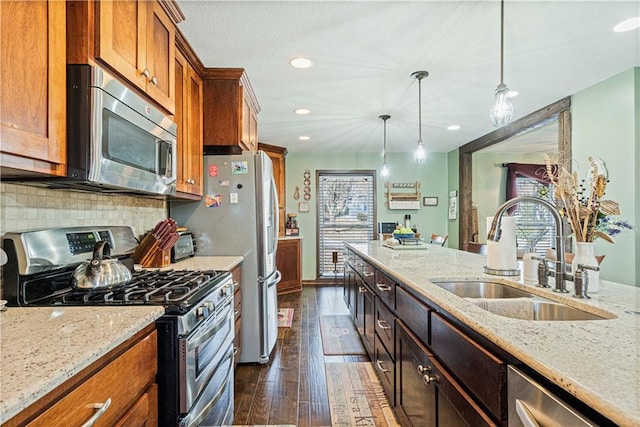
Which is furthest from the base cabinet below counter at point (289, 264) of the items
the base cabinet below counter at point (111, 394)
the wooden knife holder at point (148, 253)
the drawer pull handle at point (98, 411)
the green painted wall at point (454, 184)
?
the drawer pull handle at point (98, 411)

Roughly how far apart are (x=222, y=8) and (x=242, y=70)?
79 cm

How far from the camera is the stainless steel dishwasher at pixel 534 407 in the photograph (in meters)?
0.65

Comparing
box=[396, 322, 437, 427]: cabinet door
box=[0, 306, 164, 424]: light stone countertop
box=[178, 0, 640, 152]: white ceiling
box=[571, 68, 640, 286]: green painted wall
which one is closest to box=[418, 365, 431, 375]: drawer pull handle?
box=[396, 322, 437, 427]: cabinet door

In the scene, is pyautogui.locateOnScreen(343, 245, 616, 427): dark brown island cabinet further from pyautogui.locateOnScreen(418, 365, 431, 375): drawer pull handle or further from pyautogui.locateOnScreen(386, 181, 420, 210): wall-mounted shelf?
pyautogui.locateOnScreen(386, 181, 420, 210): wall-mounted shelf

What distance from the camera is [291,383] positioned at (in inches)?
95.8

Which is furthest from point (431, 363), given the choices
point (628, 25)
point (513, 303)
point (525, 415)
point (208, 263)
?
point (628, 25)

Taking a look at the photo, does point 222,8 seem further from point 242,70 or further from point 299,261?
point 299,261

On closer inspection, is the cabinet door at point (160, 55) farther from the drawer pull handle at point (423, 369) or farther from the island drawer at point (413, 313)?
the drawer pull handle at point (423, 369)

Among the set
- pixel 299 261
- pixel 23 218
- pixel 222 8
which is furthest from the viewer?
pixel 299 261

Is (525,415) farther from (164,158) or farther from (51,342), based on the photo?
(164,158)

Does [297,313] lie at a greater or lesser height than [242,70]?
lesser

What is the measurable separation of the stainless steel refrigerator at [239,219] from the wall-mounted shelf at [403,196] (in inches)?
153

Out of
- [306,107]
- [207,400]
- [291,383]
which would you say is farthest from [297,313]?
[207,400]

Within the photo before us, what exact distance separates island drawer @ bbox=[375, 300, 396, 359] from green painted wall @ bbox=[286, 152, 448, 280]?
3.80 m
